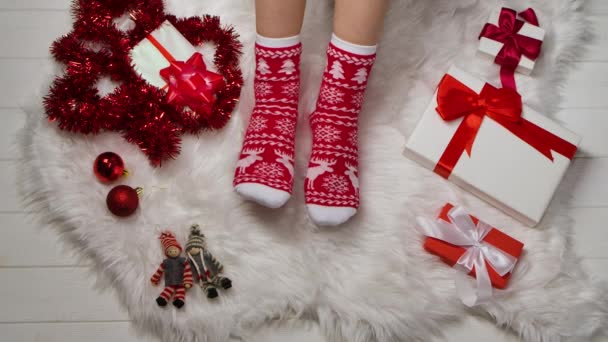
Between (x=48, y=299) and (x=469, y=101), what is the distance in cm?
78

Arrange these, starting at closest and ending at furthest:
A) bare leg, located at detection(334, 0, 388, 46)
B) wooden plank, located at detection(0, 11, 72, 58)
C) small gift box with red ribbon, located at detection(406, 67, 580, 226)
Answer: bare leg, located at detection(334, 0, 388, 46) < small gift box with red ribbon, located at detection(406, 67, 580, 226) < wooden plank, located at detection(0, 11, 72, 58)

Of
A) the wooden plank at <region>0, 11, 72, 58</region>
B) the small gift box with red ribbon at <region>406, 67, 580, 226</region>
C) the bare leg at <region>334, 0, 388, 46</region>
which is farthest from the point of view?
the wooden plank at <region>0, 11, 72, 58</region>

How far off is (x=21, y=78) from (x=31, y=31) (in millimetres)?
101

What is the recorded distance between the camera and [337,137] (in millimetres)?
844

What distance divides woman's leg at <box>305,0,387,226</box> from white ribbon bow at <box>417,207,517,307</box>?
149 millimetres

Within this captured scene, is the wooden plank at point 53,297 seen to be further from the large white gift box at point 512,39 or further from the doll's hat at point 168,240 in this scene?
the large white gift box at point 512,39

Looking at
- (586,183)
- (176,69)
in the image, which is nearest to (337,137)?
(176,69)

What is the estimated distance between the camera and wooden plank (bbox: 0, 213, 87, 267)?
0.87 meters

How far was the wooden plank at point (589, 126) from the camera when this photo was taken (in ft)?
3.18

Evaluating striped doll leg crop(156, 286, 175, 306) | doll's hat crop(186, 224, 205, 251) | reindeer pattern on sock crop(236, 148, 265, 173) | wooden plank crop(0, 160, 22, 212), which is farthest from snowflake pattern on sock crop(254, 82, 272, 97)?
wooden plank crop(0, 160, 22, 212)

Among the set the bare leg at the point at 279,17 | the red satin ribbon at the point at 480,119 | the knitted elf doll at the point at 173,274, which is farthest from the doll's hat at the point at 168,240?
the red satin ribbon at the point at 480,119

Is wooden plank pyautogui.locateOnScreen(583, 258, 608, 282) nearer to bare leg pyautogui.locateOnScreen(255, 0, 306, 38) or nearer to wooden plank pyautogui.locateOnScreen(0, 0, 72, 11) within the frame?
bare leg pyautogui.locateOnScreen(255, 0, 306, 38)

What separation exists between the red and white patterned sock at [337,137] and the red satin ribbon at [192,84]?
0.19m

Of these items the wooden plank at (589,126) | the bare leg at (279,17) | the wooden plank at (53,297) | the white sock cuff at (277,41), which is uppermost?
the bare leg at (279,17)
